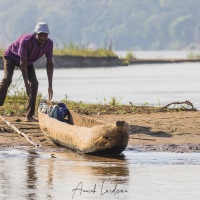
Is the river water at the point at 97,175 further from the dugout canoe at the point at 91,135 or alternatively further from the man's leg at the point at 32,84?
the man's leg at the point at 32,84

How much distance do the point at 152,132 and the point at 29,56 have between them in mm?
2378

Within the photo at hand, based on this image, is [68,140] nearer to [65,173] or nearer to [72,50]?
[65,173]

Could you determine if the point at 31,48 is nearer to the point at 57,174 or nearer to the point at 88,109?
the point at 88,109

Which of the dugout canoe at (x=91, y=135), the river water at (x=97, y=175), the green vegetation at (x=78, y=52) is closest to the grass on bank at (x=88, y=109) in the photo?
the dugout canoe at (x=91, y=135)

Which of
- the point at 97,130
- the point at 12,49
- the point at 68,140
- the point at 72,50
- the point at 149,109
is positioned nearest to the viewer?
the point at 97,130

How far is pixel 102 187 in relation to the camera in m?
11.3

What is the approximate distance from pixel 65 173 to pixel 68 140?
2524 millimetres

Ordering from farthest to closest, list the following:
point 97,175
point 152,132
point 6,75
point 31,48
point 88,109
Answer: point 88,109, point 6,75, point 31,48, point 152,132, point 97,175

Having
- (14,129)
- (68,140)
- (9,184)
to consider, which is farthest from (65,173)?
(14,129)

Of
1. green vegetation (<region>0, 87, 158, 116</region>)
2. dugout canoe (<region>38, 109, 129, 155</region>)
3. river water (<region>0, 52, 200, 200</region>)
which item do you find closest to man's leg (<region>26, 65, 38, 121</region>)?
green vegetation (<region>0, 87, 158, 116</region>)

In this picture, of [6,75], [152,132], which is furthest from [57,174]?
[6,75]

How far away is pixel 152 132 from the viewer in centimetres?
1652

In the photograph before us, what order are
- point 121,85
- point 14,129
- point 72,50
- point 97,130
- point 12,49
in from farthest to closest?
point 72,50 < point 121,85 < point 12,49 < point 14,129 < point 97,130

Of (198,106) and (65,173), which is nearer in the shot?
(65,173)
